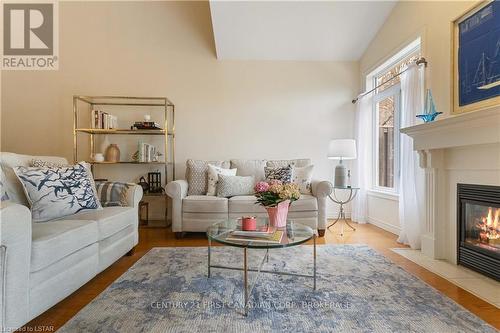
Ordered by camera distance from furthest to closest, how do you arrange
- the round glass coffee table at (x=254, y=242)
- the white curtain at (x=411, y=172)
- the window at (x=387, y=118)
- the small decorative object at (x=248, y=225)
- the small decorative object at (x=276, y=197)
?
the window at (x=387, y=118) → the white curtain at (x=411, y=172) → the small decorative object at (x=276, y=197) → the small decorative object at (x=248, y=225) → the round glass coffee table at (x=254, y=242)

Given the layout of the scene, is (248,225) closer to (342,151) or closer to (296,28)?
(342,151)

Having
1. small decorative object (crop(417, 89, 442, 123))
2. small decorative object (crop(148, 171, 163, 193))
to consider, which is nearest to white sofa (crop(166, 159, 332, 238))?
small decorative object (crop(148, 171, 163, 193))

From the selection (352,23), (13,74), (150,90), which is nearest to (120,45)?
(150,90)

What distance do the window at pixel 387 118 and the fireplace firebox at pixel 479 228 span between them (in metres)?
1.07

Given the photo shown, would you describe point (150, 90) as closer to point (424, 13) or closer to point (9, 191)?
point (9, 191)

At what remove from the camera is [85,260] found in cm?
182

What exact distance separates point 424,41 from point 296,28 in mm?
1596

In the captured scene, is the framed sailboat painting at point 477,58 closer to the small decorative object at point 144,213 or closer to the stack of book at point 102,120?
the small decorative object at point 144,213

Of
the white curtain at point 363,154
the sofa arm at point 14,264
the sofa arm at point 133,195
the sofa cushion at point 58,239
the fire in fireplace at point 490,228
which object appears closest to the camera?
the sofa arm at point 14,264

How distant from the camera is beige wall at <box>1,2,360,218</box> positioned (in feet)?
13.3

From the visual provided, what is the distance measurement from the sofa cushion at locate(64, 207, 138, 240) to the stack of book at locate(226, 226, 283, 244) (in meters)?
0.97

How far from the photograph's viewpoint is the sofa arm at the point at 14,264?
1.24 meters

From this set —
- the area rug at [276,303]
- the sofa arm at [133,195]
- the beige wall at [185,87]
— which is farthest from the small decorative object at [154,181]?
the area rug at [276,303]

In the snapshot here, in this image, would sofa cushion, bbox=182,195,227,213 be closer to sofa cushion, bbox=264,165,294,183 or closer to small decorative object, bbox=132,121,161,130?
sofa cushion, bbox=264,165,294,183
